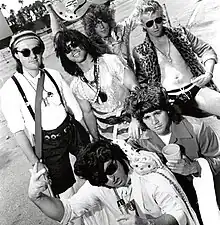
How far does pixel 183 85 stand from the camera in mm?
1754

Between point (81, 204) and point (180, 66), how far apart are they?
790 millimetres

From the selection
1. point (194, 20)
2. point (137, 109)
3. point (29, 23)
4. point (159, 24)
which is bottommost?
point (194, 20)

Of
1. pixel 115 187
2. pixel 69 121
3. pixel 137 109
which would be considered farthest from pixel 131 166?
pixel 69 121

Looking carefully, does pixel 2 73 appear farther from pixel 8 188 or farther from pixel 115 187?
pixel 115 187

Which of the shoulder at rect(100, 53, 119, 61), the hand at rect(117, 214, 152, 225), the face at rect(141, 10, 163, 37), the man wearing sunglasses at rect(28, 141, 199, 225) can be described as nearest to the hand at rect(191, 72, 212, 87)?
the face at rect(141, 10, 163, 37)

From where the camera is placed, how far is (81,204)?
139cm

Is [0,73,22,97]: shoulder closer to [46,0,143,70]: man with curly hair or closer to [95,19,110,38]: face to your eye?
[46,0,143,70]: man with curly hair

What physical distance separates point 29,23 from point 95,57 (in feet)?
1.61

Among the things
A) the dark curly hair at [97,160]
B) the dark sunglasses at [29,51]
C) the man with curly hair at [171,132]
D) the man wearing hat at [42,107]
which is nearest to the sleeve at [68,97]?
the man wearing hat at [42,107]

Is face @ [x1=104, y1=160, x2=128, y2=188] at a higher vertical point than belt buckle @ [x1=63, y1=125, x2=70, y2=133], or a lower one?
lower

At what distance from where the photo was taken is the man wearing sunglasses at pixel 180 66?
173 cm

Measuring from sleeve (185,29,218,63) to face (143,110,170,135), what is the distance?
17.8 inches

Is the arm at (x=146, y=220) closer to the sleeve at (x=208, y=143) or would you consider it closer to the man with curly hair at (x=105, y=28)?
the sleeve at (x=208, y=143)

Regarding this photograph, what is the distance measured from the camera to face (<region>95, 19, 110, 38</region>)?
1.82 meters
